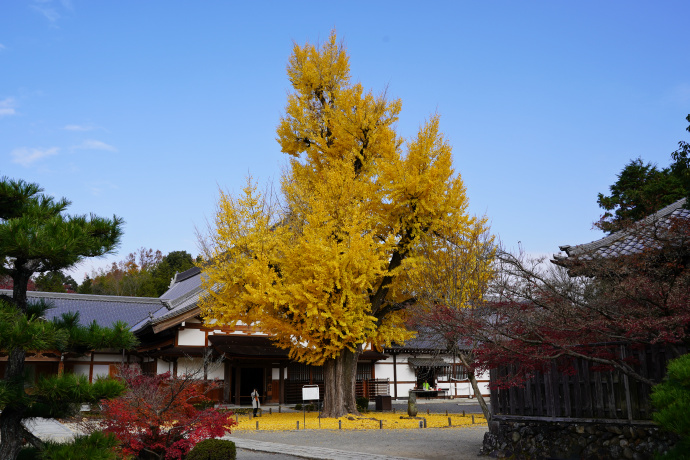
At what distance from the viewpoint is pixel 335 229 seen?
18016 millimetres

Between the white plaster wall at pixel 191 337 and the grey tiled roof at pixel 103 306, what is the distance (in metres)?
6.94

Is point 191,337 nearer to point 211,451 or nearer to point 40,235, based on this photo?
point 211,451

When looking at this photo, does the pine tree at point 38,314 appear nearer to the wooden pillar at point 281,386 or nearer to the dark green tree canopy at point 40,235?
the dark green tree canopy at point 40,235

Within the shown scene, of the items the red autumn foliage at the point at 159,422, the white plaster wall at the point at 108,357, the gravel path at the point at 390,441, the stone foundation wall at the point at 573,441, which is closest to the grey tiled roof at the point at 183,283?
the white plaster wall at the point at 108,357

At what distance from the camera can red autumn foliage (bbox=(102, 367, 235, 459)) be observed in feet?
26.6

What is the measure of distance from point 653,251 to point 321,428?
1182 centimetres

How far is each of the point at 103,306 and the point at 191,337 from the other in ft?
34.3

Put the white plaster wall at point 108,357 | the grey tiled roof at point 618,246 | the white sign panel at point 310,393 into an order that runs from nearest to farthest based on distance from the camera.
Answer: the grey tiled roof at point 618,246 → the white sign panel at point 310,393 → the white plaster wall at point 108,357

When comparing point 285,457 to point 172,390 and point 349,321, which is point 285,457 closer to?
point 172,390

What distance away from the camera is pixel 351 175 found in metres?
19.0

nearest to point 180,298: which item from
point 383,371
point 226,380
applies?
point 226,380

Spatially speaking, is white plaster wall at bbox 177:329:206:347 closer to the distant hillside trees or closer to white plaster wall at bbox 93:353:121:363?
white plaster wall at bbox 93:353:121:363

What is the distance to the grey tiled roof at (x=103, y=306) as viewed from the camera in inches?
1129

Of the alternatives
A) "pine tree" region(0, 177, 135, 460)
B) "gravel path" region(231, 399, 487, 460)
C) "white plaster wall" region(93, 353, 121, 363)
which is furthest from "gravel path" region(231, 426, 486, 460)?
"white plaster wall" region(93, 353, 121, 363)
